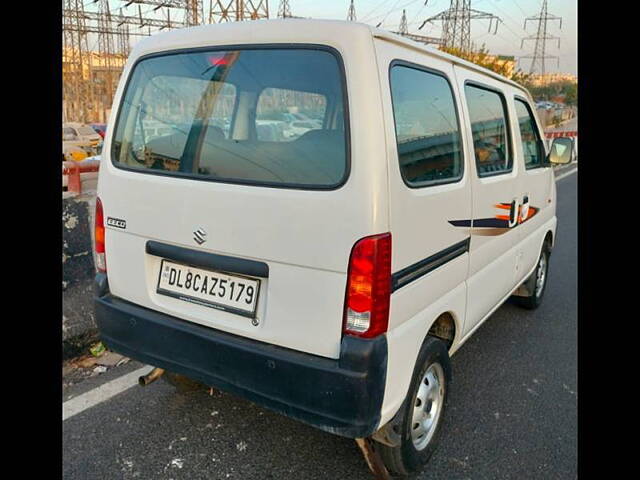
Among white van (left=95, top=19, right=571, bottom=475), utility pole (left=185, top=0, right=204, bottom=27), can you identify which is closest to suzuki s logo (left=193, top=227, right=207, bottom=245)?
white van (left=95, top=19, right=571, bottom=475)

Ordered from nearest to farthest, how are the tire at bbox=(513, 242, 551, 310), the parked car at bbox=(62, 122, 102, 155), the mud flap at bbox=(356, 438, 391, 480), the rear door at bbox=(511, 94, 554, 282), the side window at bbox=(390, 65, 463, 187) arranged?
the side window at bbox=(390, 65, 463, 187) → the mud flap at bbox=(356, 438, 391, 480) → the rear door at bbox=(511, 94, 554, 282) → the tire at bbox=(513, 242, 551, 310) → the parked car at bbox=(62, 122, 102, 155)

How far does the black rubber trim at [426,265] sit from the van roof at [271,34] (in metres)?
0.93

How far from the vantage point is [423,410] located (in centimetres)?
239

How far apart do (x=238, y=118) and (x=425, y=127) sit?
893 mm

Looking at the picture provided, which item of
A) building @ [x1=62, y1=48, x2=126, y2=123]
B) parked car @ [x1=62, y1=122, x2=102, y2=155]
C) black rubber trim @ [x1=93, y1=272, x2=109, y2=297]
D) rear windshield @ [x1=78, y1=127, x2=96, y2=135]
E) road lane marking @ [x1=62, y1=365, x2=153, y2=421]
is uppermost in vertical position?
building @ [x1=62, y1=48, x2=126, y2=123]

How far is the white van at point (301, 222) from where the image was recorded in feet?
6.13

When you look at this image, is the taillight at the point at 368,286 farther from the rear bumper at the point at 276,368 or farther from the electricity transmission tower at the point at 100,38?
the electricity transmission tower at the point at 100,38

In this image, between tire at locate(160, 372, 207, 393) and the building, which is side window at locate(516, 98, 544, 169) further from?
the building

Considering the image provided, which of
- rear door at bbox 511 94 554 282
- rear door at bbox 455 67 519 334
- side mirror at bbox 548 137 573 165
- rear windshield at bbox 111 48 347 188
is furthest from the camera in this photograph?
side mirror at bbox 548 137 573 165

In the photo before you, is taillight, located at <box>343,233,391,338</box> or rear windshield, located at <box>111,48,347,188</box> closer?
taillight, located at <box>343,233,391,338</box>

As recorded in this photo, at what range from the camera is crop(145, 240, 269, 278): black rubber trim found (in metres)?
2.00

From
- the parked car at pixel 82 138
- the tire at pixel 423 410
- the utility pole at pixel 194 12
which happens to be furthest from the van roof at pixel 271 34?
the utility pole at pixel 194 12
